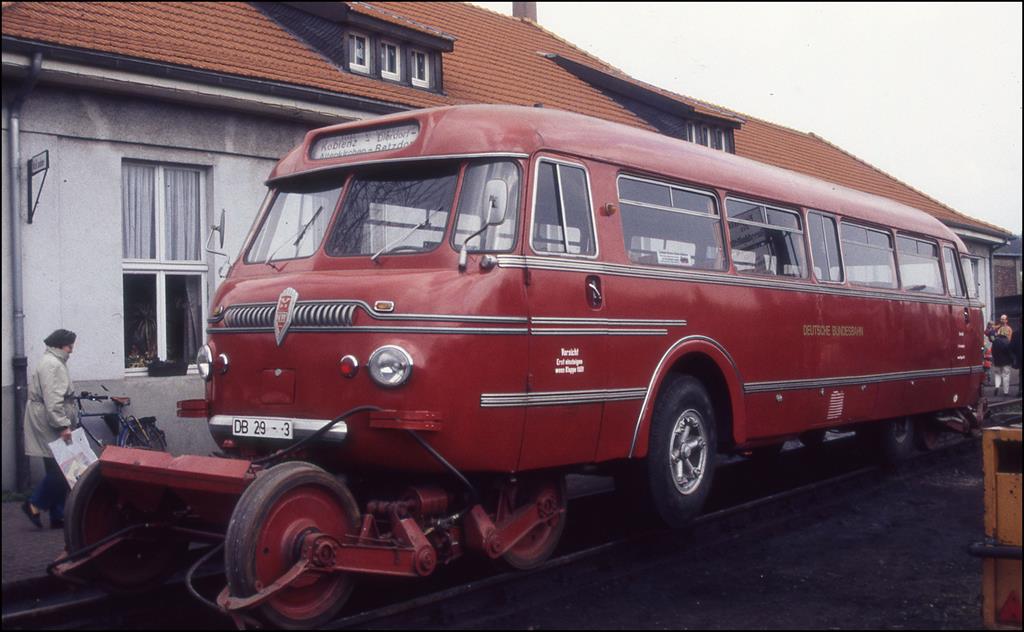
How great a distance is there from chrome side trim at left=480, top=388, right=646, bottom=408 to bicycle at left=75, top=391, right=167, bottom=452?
5.27m

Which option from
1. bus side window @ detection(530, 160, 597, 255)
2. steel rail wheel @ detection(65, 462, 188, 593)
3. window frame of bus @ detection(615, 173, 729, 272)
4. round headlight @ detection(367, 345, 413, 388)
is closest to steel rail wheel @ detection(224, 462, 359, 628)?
round headlight @ detection(367, 345, 413, 388)

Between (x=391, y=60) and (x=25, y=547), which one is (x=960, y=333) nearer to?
(x=391, y=60)

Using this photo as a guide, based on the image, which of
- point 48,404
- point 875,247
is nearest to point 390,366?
point 48,404

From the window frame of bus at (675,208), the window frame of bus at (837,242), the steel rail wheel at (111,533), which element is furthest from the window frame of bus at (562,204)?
the window frame of bus at (837,242)

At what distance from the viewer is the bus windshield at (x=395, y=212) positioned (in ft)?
20.9

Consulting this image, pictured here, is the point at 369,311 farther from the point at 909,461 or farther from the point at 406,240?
the point at 909,461

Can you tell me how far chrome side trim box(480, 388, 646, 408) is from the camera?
6.09 metres

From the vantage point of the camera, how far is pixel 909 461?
12383mm

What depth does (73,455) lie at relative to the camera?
801cm

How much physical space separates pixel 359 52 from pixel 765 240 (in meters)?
9.05

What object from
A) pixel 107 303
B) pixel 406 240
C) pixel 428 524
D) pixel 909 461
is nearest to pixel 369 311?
pixel 406 240

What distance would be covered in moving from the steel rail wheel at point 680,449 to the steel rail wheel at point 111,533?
3178 millimetres

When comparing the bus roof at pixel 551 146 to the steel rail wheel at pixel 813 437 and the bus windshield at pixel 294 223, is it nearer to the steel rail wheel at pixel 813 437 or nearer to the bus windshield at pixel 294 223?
the bus windshield at pixel 294 223

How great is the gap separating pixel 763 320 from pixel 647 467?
201 cm
